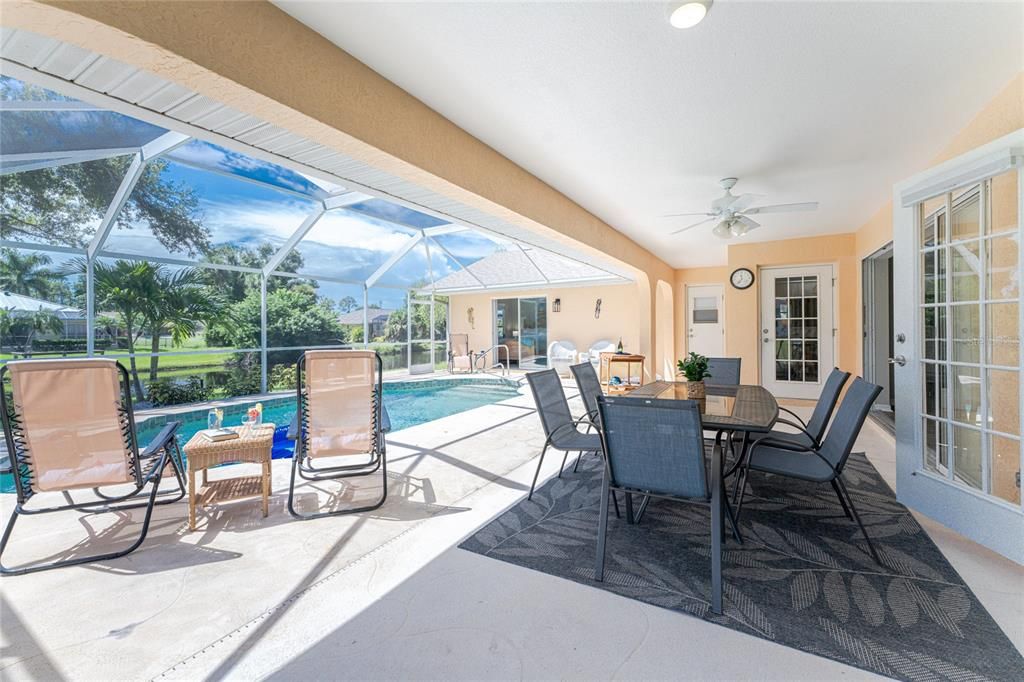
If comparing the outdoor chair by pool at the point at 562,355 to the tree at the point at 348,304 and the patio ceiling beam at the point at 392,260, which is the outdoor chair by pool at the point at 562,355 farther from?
the tree at the point at 348,304

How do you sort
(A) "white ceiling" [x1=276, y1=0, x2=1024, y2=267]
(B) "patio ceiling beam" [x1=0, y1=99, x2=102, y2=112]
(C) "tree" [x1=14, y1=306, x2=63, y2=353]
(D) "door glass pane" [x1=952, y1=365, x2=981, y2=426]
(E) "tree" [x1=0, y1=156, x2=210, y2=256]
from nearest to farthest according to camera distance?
(A) "white ceiling" [x1=276, y1=0, x2=1024, y2=267]
(D) "door glass pane" [x1=952, y1=365, x2=981, y2=426]
(B) "patio ceiling beam" [x1=0, y1=99, x2=102, y2=112]
(E) "tree" [x1=0, y1=156, x2=210, y2=256]
(C) "tree" [x1=14, y1=306, x2=63, y2=353]

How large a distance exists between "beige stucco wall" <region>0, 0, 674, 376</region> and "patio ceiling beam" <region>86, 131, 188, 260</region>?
10.8 ft

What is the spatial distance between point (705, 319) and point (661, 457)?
27.8ft

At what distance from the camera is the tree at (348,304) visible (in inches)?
396

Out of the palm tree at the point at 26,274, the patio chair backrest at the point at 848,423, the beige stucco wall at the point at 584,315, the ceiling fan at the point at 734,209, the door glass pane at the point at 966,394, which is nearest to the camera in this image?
the patio chair backrest at the point at 848,423

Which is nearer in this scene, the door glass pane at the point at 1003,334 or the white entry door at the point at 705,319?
the door glass pane at the point at 1003,334

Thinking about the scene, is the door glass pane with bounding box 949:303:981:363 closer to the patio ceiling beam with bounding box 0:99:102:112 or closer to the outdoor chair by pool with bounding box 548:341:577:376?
the patio ceiling beam with bounding box 0:99:102:112

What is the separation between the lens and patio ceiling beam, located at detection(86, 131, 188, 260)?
469 cm

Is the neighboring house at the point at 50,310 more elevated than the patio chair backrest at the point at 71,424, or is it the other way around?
the neighboring house at the point at 50,310

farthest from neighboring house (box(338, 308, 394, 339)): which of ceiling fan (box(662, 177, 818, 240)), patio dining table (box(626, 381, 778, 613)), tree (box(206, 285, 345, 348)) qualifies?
ceiling fan (box(662, 177, 818, 240))

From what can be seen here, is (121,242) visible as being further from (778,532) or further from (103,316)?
(778,532)

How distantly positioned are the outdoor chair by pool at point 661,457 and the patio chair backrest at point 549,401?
98 centimetres

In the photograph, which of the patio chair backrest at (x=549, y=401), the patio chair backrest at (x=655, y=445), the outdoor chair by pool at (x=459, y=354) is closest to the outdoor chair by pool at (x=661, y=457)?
the patio chair backrest at (x=655, y=445)

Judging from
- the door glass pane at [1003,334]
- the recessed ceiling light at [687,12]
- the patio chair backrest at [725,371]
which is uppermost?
the recessed ceiling light at [687,12]
